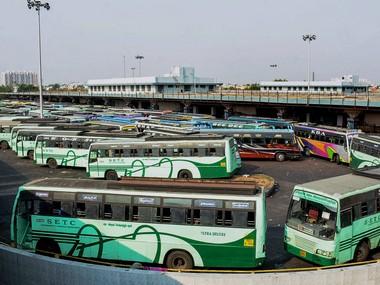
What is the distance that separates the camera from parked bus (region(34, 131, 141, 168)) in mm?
29156

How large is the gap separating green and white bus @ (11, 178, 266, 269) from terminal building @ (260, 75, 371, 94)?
254ft

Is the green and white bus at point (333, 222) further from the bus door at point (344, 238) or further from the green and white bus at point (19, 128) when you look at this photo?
the green and white bus at point (19, 128)

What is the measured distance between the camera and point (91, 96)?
10400cm

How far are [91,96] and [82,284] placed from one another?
9650 centimetres

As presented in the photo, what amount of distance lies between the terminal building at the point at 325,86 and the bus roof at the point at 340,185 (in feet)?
243

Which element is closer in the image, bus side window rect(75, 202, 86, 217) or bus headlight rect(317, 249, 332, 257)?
bus headlight rect(317, 249, 332, 257)

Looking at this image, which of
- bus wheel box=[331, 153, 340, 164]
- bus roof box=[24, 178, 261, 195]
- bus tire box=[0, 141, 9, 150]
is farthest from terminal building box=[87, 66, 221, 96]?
bus roof box=[24, 178, 261, 195]

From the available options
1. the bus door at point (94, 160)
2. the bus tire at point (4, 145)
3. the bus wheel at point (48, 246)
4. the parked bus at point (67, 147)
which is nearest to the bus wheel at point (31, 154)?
the parked bus at point (67, 147)

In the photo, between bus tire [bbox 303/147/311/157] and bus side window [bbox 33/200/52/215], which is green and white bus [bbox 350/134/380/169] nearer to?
bus tire [bbox 303/147/311/157]

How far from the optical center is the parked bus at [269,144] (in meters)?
33.0

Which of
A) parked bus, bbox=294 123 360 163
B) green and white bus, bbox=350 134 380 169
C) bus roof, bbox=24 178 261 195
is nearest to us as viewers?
bus roof, bbox=24 178 261 195

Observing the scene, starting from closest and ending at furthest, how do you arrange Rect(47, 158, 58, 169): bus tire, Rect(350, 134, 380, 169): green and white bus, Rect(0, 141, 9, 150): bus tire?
1. Rect(350, 134, 380, 169): green and white bus
2. Rect(47, 158, 58, 169): bus tire
3. Rect(0, 141, 9, 150): bus tire

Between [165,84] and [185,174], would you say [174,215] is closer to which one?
[185,174]

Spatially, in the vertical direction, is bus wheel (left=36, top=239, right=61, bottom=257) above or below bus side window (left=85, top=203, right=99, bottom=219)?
below
